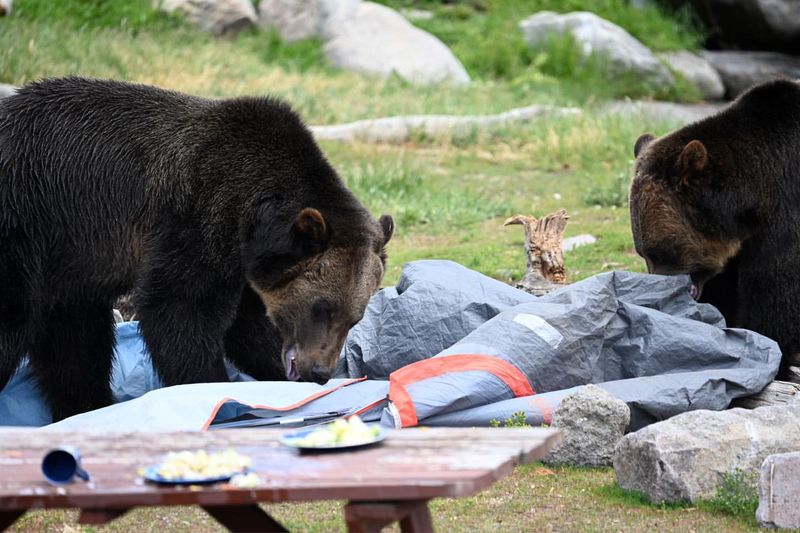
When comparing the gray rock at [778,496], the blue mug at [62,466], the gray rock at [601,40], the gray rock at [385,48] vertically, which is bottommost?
the gray rock at [385,48]

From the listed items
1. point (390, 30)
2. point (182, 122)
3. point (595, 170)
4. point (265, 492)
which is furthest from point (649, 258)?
point (390, 30)

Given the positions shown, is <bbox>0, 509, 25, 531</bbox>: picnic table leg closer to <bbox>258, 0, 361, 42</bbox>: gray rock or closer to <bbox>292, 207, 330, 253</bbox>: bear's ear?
<bbox>292, 207, 330, 253</bbox>: bear's ear

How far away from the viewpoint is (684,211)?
622 cm

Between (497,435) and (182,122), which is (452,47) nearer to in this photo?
(182,122)

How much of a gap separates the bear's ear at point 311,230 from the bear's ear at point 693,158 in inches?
83.5

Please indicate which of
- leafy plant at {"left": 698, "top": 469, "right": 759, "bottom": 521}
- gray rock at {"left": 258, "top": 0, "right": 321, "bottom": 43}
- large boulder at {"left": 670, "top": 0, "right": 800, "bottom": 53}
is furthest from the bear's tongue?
large boulder at {"left": 670, "top": 0, "right": 800, "bottom": 53}

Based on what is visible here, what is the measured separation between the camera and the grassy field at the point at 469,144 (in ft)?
14.3

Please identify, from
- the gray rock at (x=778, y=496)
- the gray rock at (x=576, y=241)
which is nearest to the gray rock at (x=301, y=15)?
the gray rock at (x=576, y=241)

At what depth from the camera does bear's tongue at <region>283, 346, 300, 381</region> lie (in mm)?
5344

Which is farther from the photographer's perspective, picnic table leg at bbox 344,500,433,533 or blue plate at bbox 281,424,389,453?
blue plate at bbox 281,424,389,453

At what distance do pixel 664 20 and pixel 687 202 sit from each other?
1498 centimetres

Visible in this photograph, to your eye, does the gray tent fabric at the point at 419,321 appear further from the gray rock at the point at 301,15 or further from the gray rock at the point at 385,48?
the gray rock at the point at 301,15

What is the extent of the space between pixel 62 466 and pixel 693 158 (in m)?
4.29

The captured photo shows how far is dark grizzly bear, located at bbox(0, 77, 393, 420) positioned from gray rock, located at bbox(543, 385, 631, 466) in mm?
→ 1112
